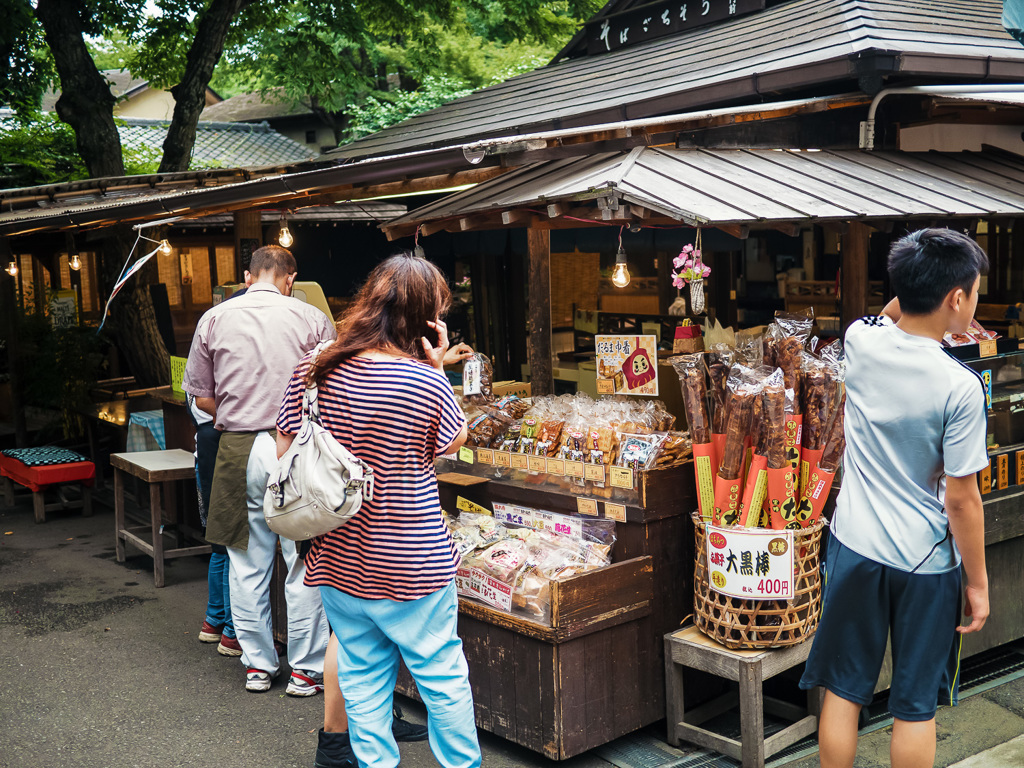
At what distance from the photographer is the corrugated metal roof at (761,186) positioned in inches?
155

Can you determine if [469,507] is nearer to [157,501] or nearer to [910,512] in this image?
[910,512]

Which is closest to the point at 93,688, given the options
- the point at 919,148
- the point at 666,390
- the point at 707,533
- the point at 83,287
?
the point at 707,533

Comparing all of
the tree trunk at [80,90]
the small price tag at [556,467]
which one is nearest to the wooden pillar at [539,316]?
the small price tag at [556,467]

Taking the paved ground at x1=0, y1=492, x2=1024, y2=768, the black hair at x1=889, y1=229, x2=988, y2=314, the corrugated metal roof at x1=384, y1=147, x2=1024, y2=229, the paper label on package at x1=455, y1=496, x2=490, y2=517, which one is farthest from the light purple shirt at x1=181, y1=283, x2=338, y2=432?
the black hair at x1=889, y1=229, x2=988, y2=314

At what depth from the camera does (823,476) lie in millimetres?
4035

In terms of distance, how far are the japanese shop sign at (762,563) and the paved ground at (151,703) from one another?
79 centimetres

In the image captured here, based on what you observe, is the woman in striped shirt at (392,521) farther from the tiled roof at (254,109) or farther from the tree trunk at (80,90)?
the tiled roof at (254,109)

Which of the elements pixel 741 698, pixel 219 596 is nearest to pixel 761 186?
pixel 741 698

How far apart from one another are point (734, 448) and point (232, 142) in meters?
24.7

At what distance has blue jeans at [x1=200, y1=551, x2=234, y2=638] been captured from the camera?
5.37 meters

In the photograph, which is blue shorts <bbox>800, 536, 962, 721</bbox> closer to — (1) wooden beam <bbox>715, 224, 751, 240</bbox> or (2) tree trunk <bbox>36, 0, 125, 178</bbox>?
(1) wooden beam <bbox>715, 224, 751, 240</bbox>

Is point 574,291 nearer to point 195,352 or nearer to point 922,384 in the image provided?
point 195,352

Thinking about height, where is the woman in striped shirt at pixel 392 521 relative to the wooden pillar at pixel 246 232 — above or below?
below

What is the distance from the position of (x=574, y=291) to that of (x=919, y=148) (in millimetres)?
6744
